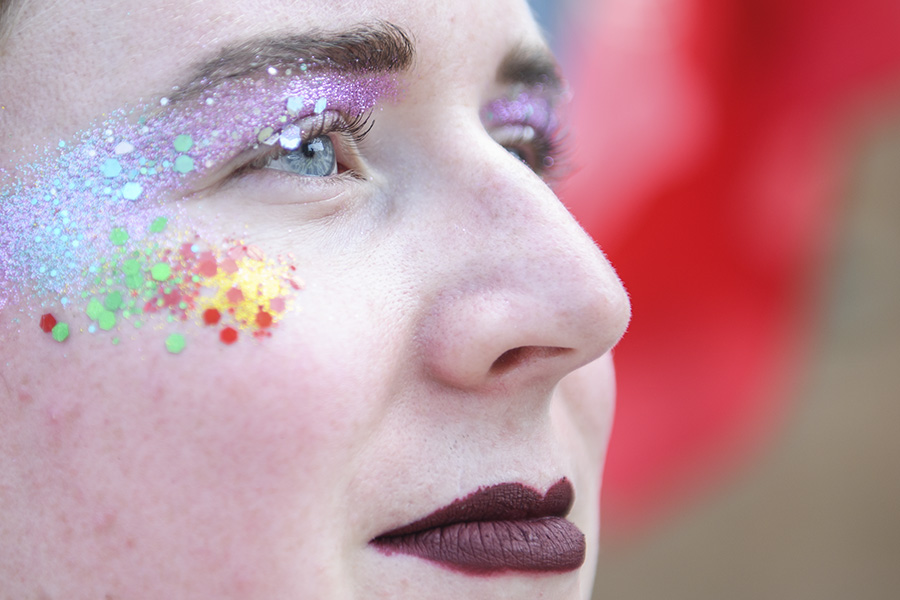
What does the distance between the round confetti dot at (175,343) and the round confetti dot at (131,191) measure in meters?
0.11

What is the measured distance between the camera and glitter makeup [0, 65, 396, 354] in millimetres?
568

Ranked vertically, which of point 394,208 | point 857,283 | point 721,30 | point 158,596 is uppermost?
point 721,30

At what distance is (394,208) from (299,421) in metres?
0.19

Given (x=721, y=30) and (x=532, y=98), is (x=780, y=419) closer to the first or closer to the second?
(x=721, y=30)

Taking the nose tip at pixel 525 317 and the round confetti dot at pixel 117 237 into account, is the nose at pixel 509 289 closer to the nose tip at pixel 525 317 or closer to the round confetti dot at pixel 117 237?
the nose tip at pixel 525 317

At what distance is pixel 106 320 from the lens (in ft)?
1.84

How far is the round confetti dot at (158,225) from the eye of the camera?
0.58 meters

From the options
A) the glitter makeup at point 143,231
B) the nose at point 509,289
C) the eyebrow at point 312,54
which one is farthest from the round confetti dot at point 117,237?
the nose at point 509,289

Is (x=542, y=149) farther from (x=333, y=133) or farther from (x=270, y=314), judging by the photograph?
(x=270, y=314)

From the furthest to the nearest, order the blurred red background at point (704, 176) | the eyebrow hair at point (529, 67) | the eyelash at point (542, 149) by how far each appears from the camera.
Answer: the blurred red background at point (704, 176) → the eyelash at point (542, 149) → the eyebrow hair at point (529, 67)

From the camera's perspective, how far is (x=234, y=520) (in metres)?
0.55

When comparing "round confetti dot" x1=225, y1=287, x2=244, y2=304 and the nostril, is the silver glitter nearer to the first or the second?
"round confetti dot" x1=225, y1=287, x2=244, y2=304

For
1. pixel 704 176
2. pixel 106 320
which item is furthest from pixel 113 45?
pixel 704 176

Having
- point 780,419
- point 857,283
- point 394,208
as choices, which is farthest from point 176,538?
point 857,283
